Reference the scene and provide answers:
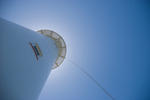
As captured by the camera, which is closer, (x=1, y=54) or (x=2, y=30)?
(x=1, y=54)

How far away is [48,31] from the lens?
4.04 metres

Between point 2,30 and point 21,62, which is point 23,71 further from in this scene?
point 2,30

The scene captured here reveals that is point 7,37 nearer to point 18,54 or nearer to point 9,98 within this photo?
point 18,54

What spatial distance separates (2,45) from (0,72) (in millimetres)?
221

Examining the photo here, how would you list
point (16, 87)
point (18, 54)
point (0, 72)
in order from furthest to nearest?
point (18, 54) → point (16, 87) → point (0, 72)

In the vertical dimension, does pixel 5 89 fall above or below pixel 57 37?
below

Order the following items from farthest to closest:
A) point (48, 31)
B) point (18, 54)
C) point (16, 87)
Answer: point (48, 31), point (18, 54), point (16, 87)

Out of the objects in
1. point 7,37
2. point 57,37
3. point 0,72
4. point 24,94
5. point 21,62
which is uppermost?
point 57,37

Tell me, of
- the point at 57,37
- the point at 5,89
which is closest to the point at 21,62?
the point at 5,89

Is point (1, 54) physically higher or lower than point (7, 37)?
lower

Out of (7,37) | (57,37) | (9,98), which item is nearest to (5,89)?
(9,98)

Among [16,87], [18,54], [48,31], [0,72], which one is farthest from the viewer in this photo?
[48,31]

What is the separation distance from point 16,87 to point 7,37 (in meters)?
0.46

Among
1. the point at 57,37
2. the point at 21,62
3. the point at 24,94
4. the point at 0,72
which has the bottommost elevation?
the point at 24,94
